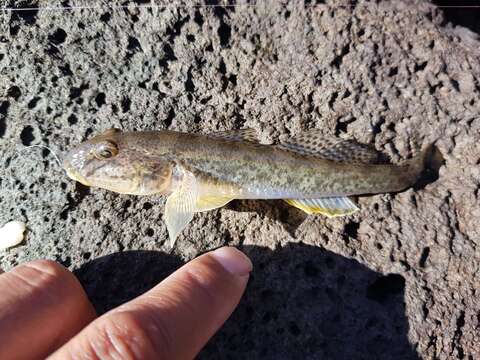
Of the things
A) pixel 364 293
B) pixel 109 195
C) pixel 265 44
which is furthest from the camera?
pixel 265 44

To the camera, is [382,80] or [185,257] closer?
[185,257]

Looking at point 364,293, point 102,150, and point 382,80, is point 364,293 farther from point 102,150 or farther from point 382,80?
point 102,150

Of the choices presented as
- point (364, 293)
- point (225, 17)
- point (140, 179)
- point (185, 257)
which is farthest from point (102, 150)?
point (364, 293)

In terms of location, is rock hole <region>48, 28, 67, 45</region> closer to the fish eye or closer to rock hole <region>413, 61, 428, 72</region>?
the fish eye

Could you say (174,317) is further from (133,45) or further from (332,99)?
(133,45)

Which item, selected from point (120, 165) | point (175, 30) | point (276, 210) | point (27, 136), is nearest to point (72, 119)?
point (27, 136)

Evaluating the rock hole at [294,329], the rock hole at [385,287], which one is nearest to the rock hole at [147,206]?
the rock hole at [294,329]
